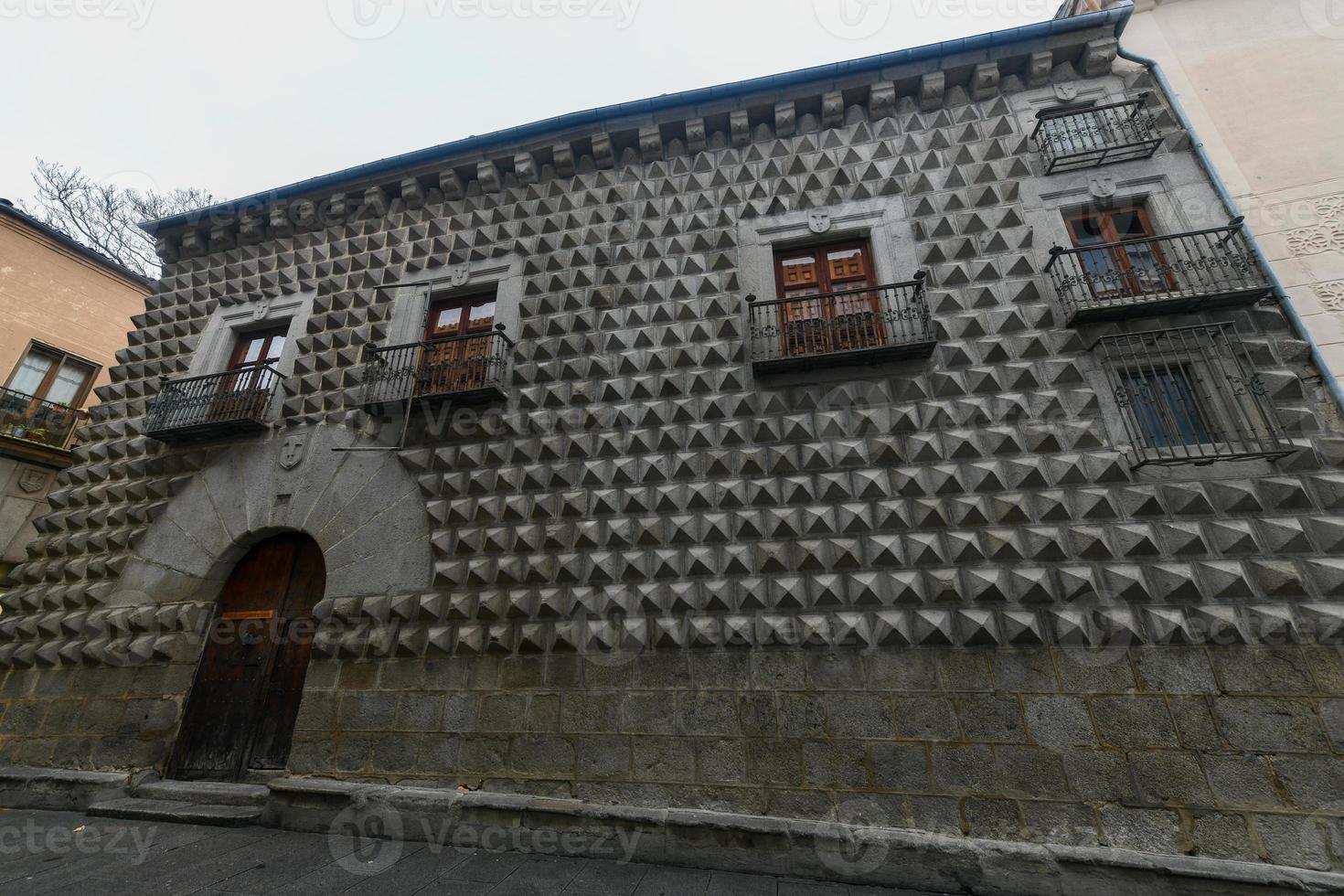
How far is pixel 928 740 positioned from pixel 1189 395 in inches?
146

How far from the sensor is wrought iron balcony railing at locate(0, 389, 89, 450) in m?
8.67

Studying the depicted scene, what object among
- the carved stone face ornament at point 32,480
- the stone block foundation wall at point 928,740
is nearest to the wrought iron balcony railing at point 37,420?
the carved stone face ornament at point 32,480

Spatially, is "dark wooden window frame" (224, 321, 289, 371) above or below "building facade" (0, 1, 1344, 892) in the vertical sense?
above

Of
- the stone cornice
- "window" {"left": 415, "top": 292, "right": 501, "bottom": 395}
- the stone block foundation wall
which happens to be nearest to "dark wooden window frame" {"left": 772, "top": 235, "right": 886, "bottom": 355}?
the stone cornice

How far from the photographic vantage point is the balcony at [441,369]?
5.73 metres

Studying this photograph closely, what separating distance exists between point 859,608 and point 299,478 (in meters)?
6.00

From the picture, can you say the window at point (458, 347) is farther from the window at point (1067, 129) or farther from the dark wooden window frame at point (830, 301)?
the window at point (1067, 129)

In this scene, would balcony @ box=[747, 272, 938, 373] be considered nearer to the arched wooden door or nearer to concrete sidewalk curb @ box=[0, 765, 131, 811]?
the arched wooden door

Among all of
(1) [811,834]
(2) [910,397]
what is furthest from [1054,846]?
(2) [910,397]

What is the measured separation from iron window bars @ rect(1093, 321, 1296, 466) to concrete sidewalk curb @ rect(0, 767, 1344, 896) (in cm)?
274

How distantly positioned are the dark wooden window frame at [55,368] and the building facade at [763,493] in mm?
4215

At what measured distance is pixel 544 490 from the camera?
517 centimetres

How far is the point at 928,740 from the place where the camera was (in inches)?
151

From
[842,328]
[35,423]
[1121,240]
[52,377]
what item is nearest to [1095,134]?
[1121,240]
